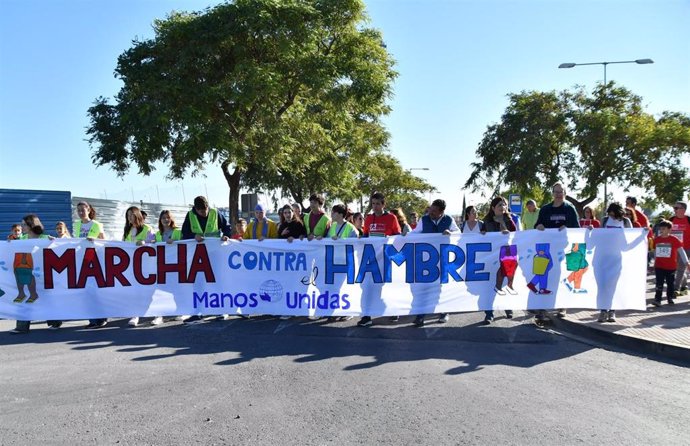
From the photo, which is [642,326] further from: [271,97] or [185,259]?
[271,97]

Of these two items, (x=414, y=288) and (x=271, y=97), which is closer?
(x=414, y=288)


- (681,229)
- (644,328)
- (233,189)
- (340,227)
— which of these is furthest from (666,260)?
(233,189)

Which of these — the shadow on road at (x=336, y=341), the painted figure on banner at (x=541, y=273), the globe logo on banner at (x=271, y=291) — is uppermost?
the painted figure on banner at (x=541, y=273)

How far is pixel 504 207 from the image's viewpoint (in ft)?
27.3

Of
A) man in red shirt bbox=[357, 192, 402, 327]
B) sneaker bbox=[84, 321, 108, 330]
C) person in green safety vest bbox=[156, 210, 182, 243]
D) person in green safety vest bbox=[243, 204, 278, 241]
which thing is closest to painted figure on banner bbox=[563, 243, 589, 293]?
man in red shirt bbox=[357, 192, 402, 327]

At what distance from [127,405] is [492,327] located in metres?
5.01

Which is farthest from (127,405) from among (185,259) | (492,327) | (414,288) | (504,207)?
(504,207)

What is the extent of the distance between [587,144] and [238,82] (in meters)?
17.2

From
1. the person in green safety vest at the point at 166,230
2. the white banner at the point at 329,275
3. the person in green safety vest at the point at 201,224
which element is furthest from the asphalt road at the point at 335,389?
the person in green safety vest at the point at 166,230

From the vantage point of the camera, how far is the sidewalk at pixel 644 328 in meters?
6.26

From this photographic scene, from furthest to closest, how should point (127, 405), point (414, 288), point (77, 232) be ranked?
point (77, 232) < point (414, 288) < point (127, 405)

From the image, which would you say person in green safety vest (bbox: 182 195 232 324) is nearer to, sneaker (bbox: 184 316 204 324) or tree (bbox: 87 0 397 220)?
sneaker (bbox: 184 316 204 324)

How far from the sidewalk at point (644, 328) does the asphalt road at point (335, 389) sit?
31cm

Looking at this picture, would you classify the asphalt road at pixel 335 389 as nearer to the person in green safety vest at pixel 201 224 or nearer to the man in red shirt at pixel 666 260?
the person in green safety vest at pixel 201 224
